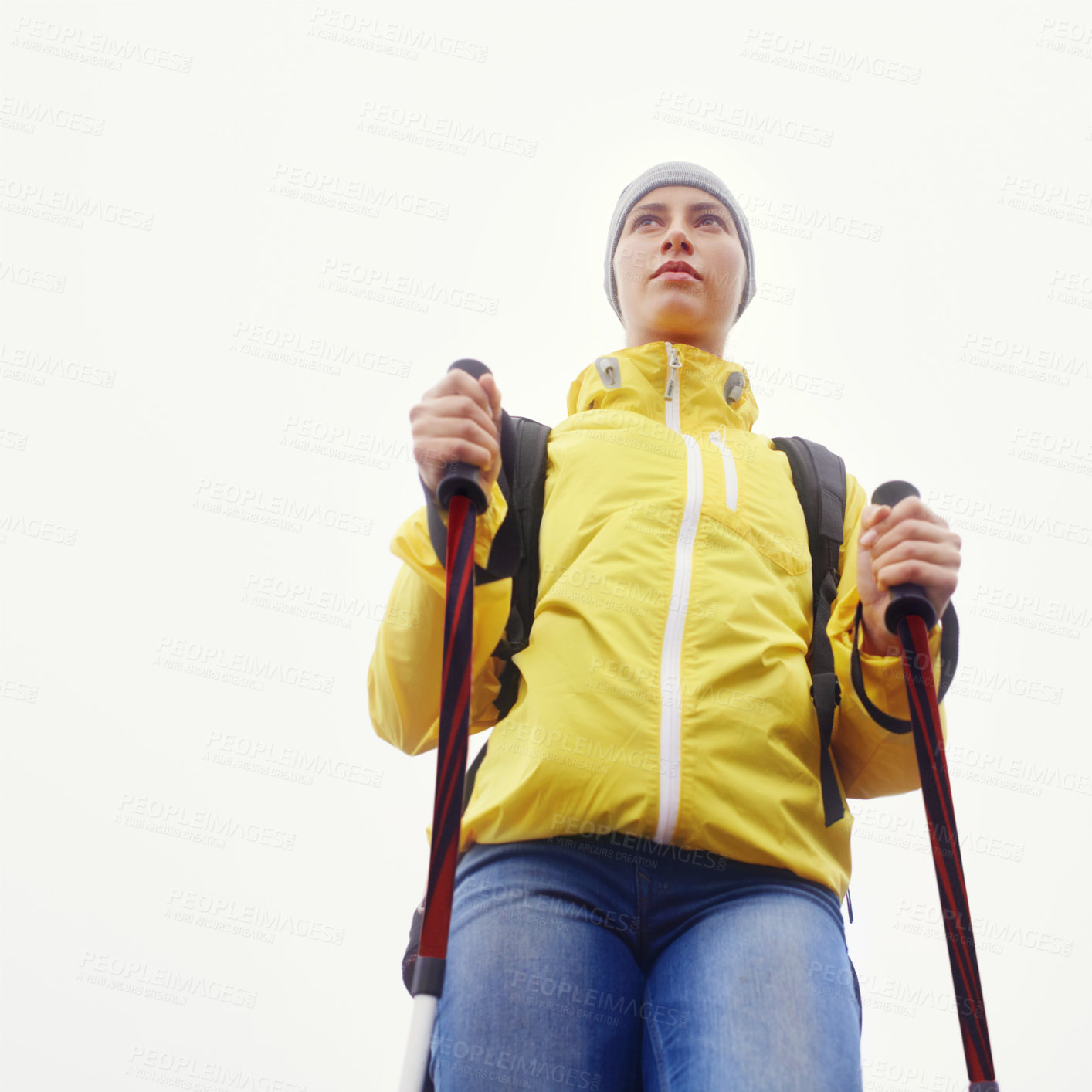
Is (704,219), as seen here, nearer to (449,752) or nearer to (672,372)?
(672,372)

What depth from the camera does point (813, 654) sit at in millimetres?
2010

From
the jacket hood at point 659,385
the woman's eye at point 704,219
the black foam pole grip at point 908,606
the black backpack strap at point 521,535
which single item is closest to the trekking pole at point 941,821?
the black foam pole grip at point 908,606

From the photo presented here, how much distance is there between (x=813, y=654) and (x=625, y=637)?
427mm

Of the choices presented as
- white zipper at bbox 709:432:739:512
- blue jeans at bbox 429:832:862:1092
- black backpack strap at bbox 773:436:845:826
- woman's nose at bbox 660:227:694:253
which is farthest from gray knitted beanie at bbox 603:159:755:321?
blue jeans at bbox 429:832:862:1092

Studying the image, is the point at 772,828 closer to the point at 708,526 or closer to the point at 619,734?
the point at 619,734

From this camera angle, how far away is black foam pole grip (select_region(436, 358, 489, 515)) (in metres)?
1.72

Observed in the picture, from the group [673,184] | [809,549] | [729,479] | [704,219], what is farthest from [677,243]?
[809,549]

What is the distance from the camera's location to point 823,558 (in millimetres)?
2193

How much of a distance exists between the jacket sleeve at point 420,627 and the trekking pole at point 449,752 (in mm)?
120

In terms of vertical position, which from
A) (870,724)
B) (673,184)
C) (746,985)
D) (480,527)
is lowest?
(746,985)

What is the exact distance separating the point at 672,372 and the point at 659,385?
→ 0.04 metres

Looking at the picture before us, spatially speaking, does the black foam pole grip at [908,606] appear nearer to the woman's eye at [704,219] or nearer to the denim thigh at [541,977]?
the denim thigh at [541,977]

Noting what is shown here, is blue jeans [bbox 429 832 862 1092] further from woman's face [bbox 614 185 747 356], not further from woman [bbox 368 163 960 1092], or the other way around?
woman's face [bbox 614 185 747 356]

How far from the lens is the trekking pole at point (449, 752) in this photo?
4.66 feet
